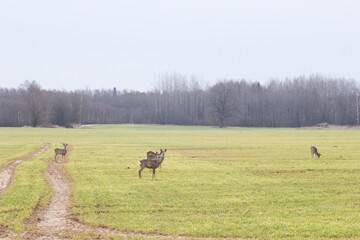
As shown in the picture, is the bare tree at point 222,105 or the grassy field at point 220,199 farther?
the bare tree at point 222,105

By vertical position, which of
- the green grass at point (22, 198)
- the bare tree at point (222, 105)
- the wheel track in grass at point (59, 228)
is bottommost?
the wheel track in grass at point (59, 228)

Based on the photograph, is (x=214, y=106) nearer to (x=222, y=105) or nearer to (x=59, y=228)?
(x=222, y=105)

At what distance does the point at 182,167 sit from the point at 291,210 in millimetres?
13502

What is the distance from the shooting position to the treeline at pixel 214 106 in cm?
13375

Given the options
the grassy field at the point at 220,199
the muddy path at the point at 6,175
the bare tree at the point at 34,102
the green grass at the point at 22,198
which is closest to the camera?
the grassy field at the point at 220,199

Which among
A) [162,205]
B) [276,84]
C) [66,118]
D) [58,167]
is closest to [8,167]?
[58,167]

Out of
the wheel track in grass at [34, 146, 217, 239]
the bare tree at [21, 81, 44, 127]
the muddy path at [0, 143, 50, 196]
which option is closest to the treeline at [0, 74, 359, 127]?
the bare tree at [21, 81, 44, 127]

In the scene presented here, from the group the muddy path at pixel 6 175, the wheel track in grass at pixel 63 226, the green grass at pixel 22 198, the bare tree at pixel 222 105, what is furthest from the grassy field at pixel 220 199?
the bare tree at pixel 222 105

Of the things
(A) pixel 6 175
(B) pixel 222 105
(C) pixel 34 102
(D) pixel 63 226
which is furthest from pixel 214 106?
(D) pixel 63 226

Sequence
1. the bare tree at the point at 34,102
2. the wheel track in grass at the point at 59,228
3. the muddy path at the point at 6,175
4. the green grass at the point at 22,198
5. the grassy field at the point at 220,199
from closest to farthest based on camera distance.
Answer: the wheel track in grass at the point at 59,228 < the grassy field at the point at 220,199 < the green grass at the point at 22,198 < the muddy path at the point at 6,175 < the bare tree at the point at 34,102

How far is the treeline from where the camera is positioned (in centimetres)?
13375

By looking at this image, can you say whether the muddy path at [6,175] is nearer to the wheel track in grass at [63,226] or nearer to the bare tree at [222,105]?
the wheel track in grass at [63,226]

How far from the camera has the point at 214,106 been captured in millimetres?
136500

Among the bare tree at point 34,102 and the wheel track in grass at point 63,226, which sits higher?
the bare tree at point 34,102
